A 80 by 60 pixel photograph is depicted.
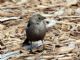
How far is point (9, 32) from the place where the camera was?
344 inches

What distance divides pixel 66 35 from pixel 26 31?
75cm

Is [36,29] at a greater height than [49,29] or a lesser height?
greater

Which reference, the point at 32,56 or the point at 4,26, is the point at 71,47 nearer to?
the point at 32,56

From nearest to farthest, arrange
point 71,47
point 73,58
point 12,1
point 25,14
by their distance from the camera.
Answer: point 73,58, point 71,47, point 25,14, point 12,1

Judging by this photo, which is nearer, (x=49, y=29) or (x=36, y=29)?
(x=36, y=29)

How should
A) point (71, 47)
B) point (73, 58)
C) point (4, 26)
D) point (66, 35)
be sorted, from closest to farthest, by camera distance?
point (73, 58) → point (71, 47) → point (66, 35) → point (4, 26)

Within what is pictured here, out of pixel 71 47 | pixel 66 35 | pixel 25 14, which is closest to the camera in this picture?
pixel 71 47

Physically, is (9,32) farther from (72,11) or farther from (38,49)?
(72,11)

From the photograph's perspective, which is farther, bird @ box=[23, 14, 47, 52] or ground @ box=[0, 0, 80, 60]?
bird @ box=[23, 14, 47, 52]

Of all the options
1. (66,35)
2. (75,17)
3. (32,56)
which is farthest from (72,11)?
(32,56)

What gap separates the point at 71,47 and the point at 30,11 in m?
2.10

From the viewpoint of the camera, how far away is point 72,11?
9.59m

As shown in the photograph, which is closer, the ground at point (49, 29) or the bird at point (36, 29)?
the ground at point (49, 29)

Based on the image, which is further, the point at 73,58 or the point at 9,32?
the point at 9,32
